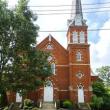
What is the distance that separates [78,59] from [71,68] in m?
1.69

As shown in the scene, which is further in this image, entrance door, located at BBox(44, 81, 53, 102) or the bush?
entrance door, located at BBox(44, 81, 53, 102)

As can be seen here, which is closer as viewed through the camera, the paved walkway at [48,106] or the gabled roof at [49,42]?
the paved walkway at [48,106]

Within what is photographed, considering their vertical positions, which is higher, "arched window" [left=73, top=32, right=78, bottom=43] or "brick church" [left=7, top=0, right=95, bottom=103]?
"arched window" [left=73, top=32, right=78, bottom=43]

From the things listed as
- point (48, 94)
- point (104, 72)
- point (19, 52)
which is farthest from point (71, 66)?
point (104, 72)

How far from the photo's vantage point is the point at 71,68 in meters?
50.3

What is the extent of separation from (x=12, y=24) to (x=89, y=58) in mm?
20996

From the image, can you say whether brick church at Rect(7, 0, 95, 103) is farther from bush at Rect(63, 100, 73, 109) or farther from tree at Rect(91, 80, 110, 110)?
tree at Rect(91, 80, 110, 110)

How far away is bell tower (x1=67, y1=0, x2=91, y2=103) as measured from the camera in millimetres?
49500

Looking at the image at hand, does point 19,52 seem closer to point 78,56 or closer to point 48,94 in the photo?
point 48,94

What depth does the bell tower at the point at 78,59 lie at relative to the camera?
49.5 meters

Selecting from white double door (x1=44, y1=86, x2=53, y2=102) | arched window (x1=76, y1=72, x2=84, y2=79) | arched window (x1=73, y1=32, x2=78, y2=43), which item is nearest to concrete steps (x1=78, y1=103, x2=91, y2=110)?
arched window (x1=76, y1=72, x2=84, y2=79)

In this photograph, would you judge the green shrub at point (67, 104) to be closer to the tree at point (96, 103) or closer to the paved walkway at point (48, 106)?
the paved walkway at point (48, 106)

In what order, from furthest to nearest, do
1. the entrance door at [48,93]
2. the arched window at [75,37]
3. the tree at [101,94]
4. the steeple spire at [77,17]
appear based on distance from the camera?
the steeple spire at [77,17], the arched window at [75,37], the entrance door at [48,93], the tree at [101,94]

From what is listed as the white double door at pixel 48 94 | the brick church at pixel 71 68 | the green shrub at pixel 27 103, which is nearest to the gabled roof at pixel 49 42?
the brick church at pixel 71 68
